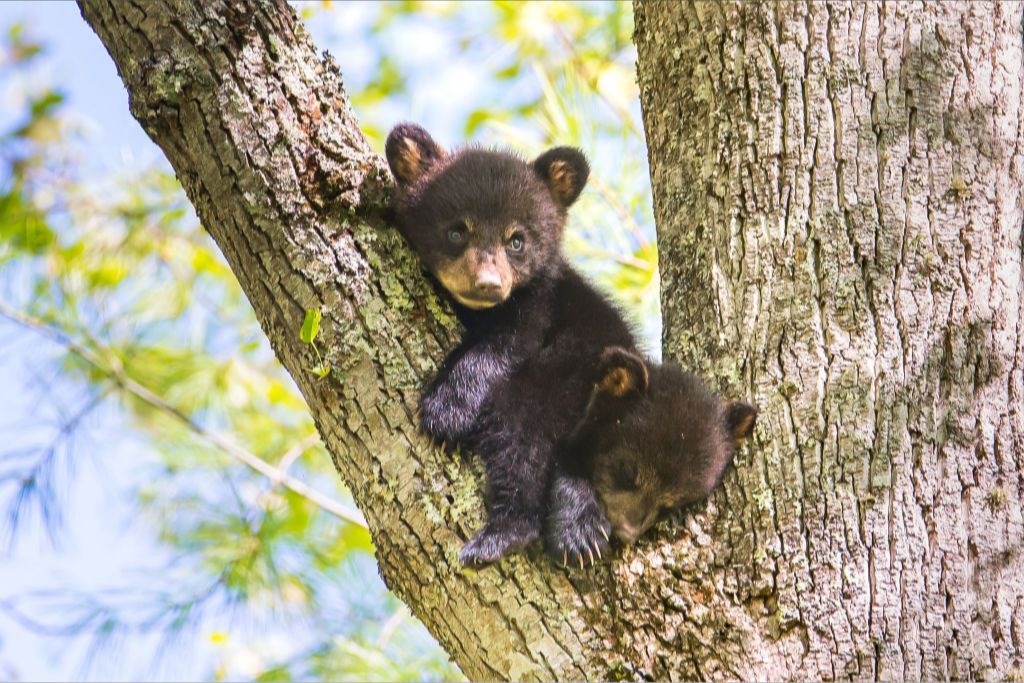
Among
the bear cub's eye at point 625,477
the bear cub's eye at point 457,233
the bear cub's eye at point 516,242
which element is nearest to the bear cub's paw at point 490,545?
the bear cub's eye at point 625,477

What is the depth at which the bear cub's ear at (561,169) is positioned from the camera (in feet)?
14.6

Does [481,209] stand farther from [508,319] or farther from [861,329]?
[861,329]

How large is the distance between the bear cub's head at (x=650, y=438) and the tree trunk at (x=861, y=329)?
9 cm

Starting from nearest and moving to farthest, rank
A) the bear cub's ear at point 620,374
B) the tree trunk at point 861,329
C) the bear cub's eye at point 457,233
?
the tree trunk at point 861,329 < the bear cub's ear at point 620,374 < the bear cub's eye at point 457,233

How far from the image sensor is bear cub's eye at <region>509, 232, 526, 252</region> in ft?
13.6

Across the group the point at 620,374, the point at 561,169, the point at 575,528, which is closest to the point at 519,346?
the point at 620,374

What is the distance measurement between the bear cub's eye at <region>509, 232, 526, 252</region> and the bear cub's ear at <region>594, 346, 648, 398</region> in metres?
0.86

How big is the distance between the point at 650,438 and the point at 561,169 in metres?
1.55

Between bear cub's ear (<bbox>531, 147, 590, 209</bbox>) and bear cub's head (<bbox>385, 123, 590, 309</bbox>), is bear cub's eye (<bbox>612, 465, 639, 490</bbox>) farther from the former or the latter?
bear cub's ear (<bbox>531, 147, 590, 209</bbox>)

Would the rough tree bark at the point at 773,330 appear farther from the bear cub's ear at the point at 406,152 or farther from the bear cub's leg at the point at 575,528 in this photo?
the bear cub's ear at the point at 406,152

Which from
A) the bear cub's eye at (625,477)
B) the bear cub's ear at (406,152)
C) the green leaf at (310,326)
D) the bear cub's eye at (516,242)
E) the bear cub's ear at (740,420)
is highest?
the bear cub's ear at (406,152)

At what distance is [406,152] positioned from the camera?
4.11m

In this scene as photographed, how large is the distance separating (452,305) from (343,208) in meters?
0.66

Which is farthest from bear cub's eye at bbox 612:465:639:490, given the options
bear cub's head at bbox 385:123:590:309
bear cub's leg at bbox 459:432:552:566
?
bear cub's head at bbox 385:123:590:309
